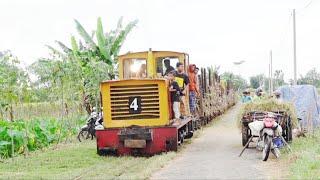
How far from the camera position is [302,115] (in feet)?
62.8

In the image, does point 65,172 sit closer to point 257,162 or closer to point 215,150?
point 257,162

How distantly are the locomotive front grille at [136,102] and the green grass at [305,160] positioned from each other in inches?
133

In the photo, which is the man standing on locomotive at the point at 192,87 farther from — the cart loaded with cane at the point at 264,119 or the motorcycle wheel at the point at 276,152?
the motorcycle wheel at the point at 276,152

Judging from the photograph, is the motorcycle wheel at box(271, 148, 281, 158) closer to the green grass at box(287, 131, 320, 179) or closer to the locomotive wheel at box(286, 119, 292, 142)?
the green grass at box(287, 131, 320, 179)

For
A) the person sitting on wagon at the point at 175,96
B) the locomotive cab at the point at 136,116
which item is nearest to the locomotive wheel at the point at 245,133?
the person sitting on wagon at the point at 175,96

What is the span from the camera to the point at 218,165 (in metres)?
11.7

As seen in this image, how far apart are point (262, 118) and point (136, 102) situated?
10.4ft

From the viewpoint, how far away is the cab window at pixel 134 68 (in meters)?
16.2

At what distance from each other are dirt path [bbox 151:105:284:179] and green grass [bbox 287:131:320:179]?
12.4 inches

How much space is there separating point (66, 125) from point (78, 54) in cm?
450

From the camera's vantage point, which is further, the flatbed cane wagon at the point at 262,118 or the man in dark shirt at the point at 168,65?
the man in dark shirt at the point at 168,65

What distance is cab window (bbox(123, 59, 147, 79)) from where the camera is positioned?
16.2 metres

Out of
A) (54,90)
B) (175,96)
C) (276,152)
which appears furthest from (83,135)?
(276,152)

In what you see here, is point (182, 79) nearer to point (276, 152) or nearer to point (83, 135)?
point (276, 152)
